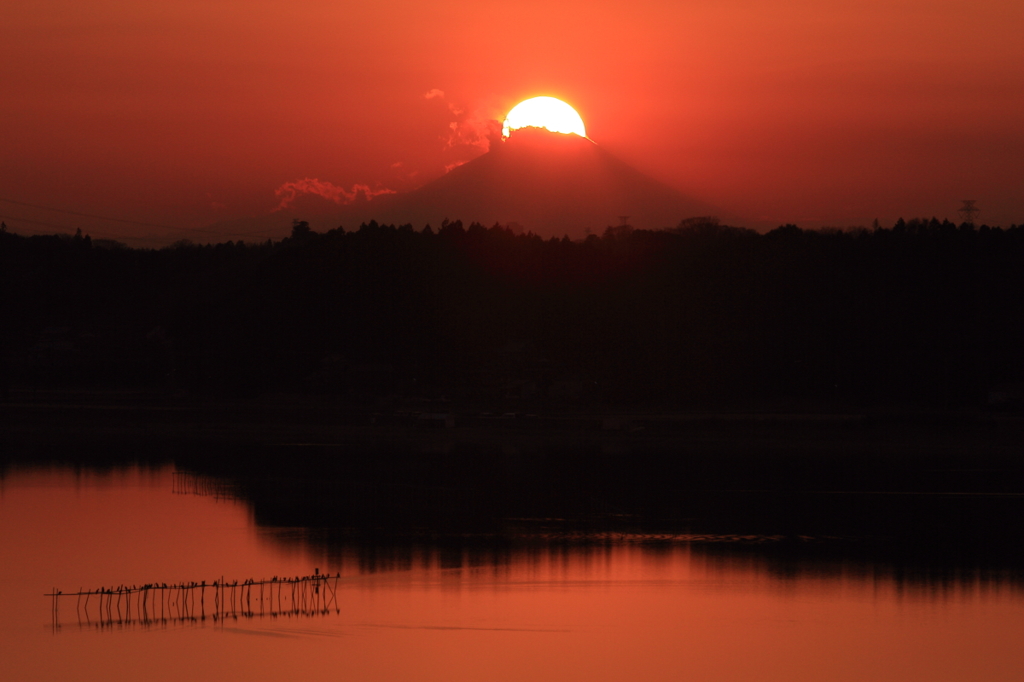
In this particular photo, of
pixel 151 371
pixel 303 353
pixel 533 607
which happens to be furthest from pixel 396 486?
pixel 151 371

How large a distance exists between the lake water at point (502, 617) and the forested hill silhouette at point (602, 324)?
45.6 m

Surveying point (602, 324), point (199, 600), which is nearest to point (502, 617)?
point (199, 600)

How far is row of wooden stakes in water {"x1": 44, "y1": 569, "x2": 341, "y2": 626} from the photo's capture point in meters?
26.6

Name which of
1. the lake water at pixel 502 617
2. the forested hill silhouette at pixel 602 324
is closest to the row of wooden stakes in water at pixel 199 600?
the lake water at pixel 502 617

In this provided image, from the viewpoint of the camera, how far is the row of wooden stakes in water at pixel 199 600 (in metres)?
26.6

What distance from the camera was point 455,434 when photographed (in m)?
68.7

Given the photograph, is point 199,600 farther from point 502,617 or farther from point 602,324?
point 602,324

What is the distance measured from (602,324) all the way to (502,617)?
202 ft

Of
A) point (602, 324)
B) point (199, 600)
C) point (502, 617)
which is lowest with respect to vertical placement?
point (502, 617)

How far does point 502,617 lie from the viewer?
27484mm

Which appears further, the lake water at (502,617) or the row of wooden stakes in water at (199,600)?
the row of wooden stakes in water at (199,600)

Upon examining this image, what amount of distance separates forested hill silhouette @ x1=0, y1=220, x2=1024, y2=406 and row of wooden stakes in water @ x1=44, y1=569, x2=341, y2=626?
169 feet

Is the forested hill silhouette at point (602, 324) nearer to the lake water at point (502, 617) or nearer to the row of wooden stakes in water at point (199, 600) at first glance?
the lake water at point (502, 617)

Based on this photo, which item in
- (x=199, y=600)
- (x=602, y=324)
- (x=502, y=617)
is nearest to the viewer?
(x=502, y=617)
